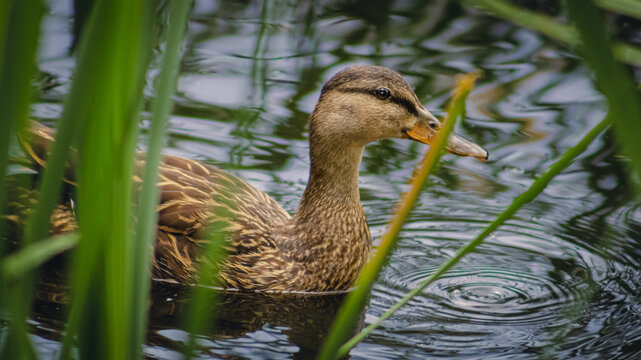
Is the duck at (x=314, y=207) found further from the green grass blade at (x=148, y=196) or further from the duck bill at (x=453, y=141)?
the green grass blade at (x=148, y=196)

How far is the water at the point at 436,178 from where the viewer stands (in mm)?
3992

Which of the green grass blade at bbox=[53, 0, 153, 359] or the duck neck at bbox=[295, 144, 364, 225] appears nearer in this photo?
the green grass blade at bbox=[53, 0, 153, 359]

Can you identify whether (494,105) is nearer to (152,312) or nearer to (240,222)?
(240,222)

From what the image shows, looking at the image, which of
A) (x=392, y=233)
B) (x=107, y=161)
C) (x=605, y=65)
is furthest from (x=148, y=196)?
(x=605, y=65)

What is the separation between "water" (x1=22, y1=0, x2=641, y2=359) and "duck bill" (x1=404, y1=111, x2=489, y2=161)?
0.72 metres

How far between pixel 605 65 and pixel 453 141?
123 inches

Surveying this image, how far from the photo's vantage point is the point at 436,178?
5.83 meters

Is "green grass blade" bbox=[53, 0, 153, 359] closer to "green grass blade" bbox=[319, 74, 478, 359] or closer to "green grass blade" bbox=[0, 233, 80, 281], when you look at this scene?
"green grass blade" bbox=[0, 233, 80, 281]

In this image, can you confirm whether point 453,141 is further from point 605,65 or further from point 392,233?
point 605,65

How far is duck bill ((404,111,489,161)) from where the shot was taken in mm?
4406

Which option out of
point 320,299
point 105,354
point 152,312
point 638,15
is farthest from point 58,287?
point 638,15

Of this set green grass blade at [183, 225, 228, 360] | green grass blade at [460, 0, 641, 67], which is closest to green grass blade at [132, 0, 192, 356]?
green grass blade at [183, 225, 228, 360]

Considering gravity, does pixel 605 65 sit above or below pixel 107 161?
above

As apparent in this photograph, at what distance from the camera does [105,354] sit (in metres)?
1.85
